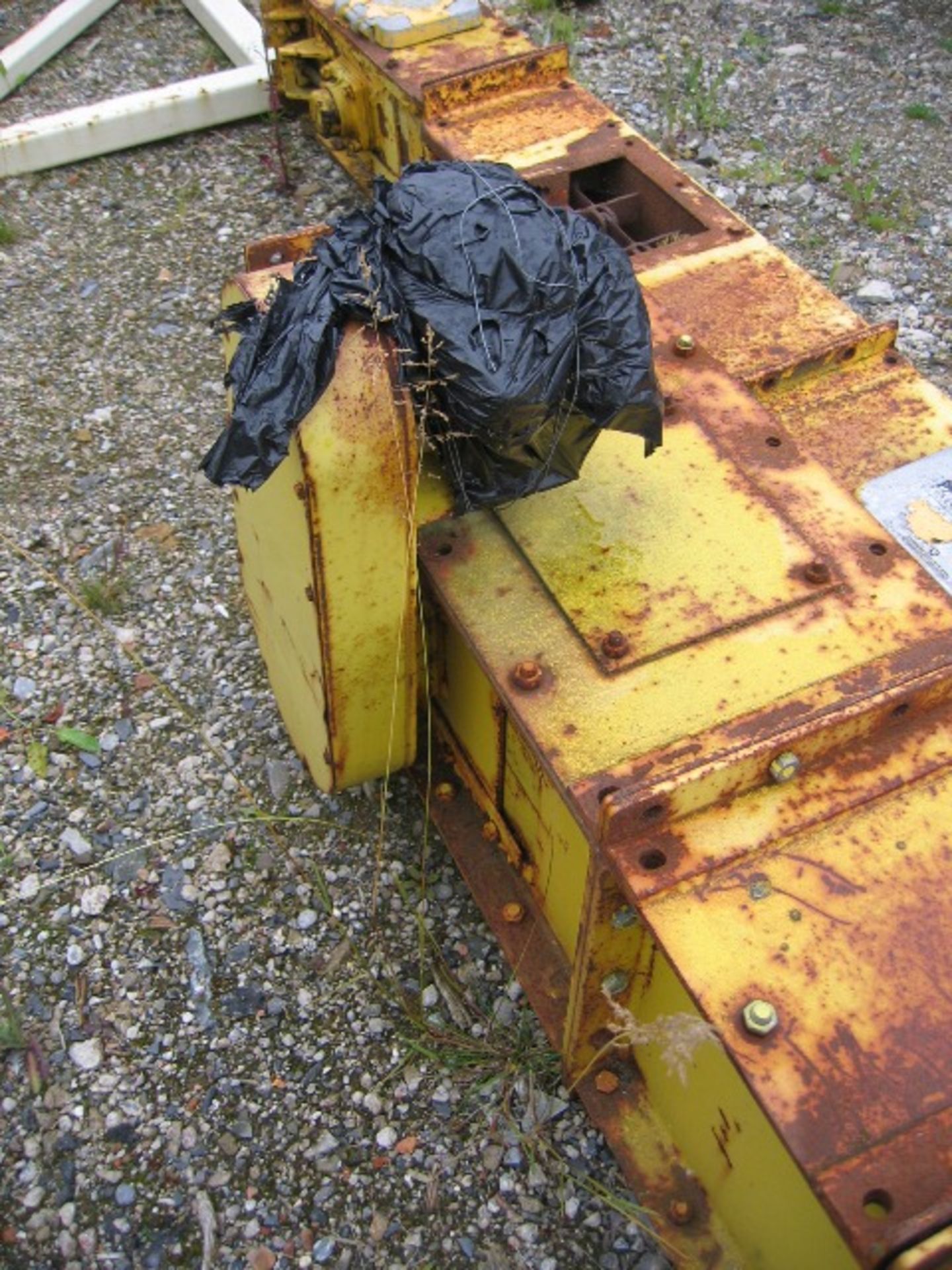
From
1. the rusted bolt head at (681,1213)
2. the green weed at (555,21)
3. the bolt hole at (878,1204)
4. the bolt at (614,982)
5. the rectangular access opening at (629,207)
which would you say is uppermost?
the rectangular access opening at (629,207)

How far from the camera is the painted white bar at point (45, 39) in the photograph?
19.1 feet

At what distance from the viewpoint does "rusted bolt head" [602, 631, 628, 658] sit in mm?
2213

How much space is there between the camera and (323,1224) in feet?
8.35

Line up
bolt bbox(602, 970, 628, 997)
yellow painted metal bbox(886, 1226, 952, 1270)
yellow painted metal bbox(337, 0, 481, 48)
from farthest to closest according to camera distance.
→ yellow painted metal bbox(337, 0, 481, 48)
bolt bbox(602, 970, 628, 997)
yellow painted metal bbox(886, 1226, 952, 1270)

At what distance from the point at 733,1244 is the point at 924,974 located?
80 cm

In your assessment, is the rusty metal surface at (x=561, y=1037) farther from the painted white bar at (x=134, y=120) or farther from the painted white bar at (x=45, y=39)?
the painted white bar at (x=45, y=39)

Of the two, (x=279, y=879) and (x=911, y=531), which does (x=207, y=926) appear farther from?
(x=911, y=531)

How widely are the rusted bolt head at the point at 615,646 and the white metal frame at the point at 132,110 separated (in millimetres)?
4257

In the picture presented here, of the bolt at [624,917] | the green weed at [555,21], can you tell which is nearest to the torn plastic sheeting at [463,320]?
the bolt at [624,917]

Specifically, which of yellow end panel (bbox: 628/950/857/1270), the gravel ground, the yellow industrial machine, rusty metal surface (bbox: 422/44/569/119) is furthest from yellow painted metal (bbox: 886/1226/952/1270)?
rusty metal surface (bbox: 422/44/569/119)

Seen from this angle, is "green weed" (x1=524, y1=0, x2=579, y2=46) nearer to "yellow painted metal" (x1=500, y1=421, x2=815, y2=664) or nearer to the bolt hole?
"yellow painted metal" (x1=500, y1=421, x2=815, y2=664)

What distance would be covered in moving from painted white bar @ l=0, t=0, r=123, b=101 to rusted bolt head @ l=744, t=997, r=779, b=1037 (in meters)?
5.76

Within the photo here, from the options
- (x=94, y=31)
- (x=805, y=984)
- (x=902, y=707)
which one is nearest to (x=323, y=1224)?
(x=805, y=984)

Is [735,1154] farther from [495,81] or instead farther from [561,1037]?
[495,81]
